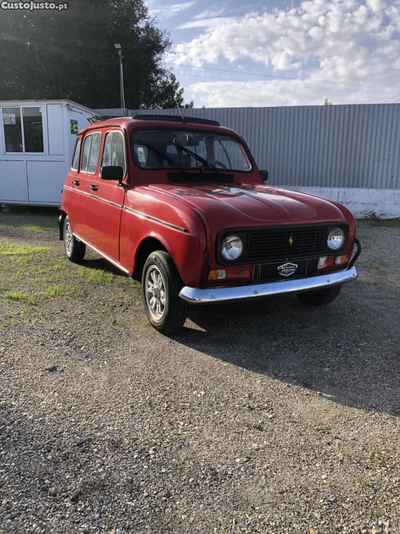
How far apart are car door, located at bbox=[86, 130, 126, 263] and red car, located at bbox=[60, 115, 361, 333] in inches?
0.5

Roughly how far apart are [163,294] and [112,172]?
1446mm

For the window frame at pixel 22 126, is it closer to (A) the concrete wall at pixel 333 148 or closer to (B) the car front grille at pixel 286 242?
(A) the concrete wall at pixel 333 148

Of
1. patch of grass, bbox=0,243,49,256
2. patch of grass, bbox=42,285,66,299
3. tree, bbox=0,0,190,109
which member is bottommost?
patch of grass, bbox=42,285,66,299

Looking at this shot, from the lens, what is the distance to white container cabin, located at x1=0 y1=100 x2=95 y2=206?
11352 millimetres

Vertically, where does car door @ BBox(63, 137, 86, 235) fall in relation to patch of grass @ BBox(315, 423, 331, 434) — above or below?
above

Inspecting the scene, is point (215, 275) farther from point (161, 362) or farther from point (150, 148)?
point (150, 148)

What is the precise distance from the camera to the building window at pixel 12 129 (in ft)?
38.1

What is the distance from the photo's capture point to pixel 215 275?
136 inches

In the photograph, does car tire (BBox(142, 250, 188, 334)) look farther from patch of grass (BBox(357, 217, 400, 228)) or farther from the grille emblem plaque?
patch of grass (BBox(357, 217, 400, 228))

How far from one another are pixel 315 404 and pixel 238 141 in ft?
11.8

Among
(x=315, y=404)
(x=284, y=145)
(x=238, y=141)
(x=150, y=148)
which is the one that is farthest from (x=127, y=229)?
(x=284, y=145)

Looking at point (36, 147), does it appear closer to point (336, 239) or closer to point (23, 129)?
point (23, 129)

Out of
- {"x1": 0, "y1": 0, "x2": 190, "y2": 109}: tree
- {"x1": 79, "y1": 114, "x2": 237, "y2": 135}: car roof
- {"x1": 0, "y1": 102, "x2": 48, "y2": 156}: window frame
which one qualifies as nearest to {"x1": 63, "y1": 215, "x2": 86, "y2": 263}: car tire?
{"x1": 79, "y1": 114, "x2": 237, "y2": 135}: car roof

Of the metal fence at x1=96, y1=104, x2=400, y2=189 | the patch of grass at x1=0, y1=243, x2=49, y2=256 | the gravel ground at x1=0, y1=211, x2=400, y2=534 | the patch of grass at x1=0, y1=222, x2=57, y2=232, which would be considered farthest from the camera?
the metal fence at x1=96, y1=104, x2=400, y2=189
